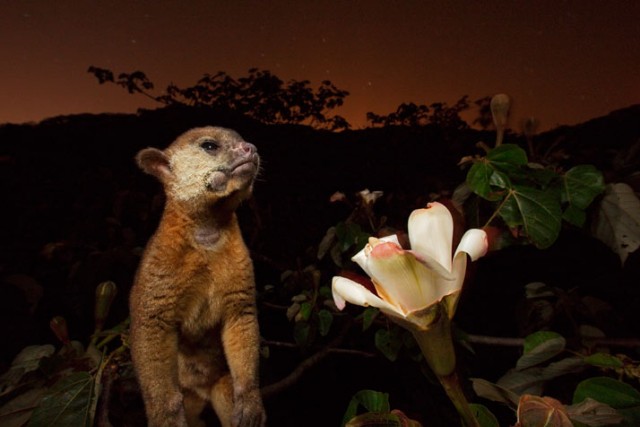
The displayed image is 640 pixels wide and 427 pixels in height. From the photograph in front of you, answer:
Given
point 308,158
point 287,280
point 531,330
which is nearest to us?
point 531,330

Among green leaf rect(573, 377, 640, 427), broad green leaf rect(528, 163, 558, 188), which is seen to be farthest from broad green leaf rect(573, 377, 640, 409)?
broad green leaf rect(528, 163, 558, 188)

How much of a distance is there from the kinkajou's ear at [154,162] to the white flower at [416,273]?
0.66 metres

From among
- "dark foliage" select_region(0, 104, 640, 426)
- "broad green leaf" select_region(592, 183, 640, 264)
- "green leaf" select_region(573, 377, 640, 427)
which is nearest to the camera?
"green leaf" select_region(573, 377, 640, 427)

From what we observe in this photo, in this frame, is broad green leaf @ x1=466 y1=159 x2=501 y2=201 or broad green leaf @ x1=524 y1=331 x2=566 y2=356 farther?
broad green leaf @ x1=466 y1=159 x2=501 y2=201

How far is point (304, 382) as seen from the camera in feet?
6.09

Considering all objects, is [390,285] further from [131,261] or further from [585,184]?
[131,261]

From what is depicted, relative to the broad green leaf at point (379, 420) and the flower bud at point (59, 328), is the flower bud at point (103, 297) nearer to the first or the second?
the flower bud at point (59, 328)

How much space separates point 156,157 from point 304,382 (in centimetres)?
124

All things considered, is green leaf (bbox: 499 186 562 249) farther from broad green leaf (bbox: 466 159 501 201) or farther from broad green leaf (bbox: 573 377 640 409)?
broad green leaf (bbox: 573 377 640 409)

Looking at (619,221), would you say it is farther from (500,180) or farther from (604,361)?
(604,361)

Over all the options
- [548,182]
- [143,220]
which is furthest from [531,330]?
[143,220]

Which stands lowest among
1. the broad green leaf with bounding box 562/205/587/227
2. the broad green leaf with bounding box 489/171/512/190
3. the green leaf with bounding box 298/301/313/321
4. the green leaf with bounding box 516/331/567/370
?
the green leaf with bounding box 298/301/313/321

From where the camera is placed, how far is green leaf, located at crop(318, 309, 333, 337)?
1.71 metres

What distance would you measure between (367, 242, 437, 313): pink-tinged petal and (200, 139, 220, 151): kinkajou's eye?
0.68m
